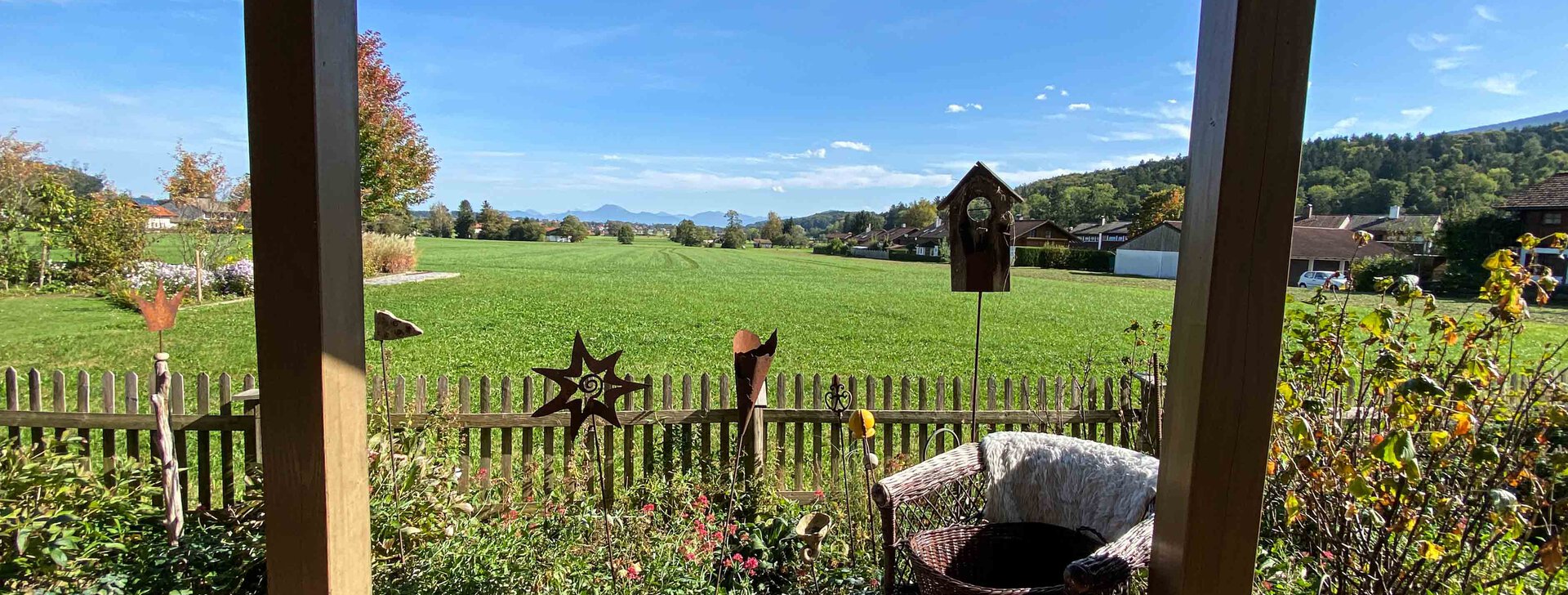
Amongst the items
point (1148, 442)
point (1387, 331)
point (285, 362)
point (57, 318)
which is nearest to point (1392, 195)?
point (1148, 442)

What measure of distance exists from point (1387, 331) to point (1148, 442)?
1.65 m

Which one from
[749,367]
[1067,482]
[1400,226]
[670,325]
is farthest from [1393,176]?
[749,367]

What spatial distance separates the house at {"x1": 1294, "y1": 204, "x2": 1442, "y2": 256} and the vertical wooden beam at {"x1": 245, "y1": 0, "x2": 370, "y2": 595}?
10238 mm

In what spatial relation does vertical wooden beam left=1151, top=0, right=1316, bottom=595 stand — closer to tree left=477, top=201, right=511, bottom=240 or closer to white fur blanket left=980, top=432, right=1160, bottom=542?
white fur blanket left=980, top=432, right=1160, bottom=542

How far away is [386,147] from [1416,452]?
789 inches

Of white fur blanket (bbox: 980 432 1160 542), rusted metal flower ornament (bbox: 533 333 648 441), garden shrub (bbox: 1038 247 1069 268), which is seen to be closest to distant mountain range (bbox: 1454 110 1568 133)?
white fur blanket (bbox: 980 432 1160 542)

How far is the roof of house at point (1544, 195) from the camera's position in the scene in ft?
24.3

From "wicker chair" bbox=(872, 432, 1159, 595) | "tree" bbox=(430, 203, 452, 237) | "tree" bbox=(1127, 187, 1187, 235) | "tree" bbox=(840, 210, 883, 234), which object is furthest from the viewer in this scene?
"tree" bbox=(430, 203, 452, 237)

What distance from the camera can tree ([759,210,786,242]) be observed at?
57.5 metres

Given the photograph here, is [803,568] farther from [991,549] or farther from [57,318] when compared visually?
[57,318]

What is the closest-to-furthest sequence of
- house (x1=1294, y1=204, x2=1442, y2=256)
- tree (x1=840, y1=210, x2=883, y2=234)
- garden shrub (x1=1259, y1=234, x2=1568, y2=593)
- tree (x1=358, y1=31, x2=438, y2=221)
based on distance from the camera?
1. garden shrub (x1=1259, y1=234, x2=1568, y2=593)
2. house (x1=1294, y1=204, x2=1442, y2=256)
3. tree (x1=358, y1=31, x2=438, y2=221)
4. tree (x1=840, y1=210, x2=883, y2=234)

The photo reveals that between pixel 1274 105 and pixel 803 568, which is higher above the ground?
pixel 1274 105

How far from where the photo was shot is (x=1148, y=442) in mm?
3156

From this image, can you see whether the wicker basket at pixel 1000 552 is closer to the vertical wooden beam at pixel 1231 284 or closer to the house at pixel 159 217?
the vertical wooden beam at pixel 1231 284
